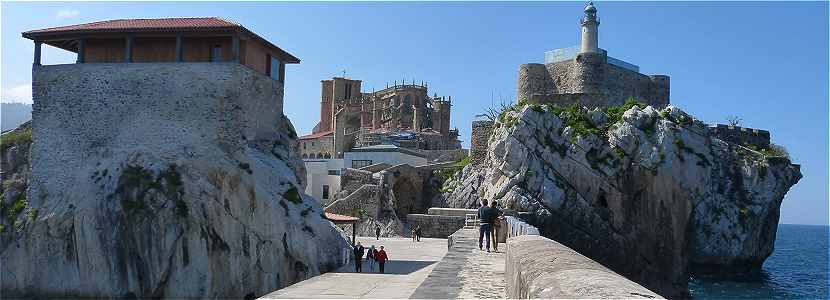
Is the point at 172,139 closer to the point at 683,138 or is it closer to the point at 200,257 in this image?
the point at 200,257

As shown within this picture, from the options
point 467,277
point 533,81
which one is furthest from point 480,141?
point 467,277

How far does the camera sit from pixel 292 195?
26688mm

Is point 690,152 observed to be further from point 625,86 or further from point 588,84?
point 625,86

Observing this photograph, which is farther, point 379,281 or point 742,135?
point 742,135

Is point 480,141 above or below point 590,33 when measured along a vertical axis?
below

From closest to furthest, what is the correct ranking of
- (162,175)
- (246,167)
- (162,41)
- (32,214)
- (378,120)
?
(162,175) < (246,167) < (32,214) < (162,41) < (378,120)

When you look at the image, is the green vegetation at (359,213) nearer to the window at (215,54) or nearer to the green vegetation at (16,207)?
the window at (215,54)

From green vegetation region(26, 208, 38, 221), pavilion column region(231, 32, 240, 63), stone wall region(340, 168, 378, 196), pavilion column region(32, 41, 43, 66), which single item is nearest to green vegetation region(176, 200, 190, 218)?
pavilion column region(231, 32, 240, 63)

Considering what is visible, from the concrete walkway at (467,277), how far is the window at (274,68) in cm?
1722

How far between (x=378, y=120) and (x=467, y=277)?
6168 centimetres

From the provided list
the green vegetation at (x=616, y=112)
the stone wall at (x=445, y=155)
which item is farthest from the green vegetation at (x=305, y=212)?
the stone wall at (x=445, y=155)

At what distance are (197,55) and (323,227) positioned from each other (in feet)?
32.2

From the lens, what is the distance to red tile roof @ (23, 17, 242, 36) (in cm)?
2853

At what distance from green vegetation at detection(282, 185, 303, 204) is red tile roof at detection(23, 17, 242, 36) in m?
7.10
